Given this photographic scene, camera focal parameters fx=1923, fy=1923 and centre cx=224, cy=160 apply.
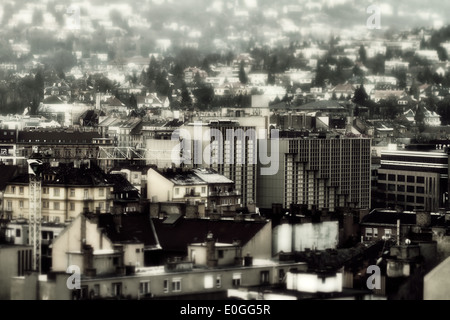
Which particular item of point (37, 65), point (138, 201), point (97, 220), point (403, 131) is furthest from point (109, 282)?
point (403, 131)

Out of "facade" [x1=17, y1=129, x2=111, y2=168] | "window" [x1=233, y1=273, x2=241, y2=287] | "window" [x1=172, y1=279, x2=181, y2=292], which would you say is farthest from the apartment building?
"facade" [x1=17, y1=129, x2=111, y2=168]

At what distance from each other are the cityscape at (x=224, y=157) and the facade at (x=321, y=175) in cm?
7

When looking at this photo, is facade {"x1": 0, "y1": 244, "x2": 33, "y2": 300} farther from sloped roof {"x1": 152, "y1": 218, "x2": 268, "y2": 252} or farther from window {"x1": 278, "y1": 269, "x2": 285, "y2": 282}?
window {"x1": 278, "y1": 269, "x2": 285, "y2": 282}

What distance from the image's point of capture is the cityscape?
16266 mm

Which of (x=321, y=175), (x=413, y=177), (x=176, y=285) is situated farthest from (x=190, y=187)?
(x=413, y=177)

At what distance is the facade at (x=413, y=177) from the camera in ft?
145

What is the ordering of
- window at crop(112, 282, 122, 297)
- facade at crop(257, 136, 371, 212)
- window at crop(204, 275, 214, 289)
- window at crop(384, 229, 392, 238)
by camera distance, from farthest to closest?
1. facade at crop(257, 136, 371, 212)
2. window at crop(384, 229, 392, 238)
3. window at crop(204, 275, 214, 289)
4. window at crop(112, 282, 122, 297)

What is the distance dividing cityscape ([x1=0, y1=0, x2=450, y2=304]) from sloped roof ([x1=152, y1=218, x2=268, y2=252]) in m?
0.04

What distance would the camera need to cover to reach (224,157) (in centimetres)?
3869

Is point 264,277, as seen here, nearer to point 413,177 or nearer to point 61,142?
point 413,177

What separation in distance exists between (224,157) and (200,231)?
62.9ft

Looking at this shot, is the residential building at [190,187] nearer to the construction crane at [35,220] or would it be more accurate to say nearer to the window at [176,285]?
the construction crane at [35,220]

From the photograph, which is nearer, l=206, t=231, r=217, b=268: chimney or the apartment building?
l=206, t=231, r=217, b=268: chimney

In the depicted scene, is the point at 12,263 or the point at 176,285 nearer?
the point at 176,285
